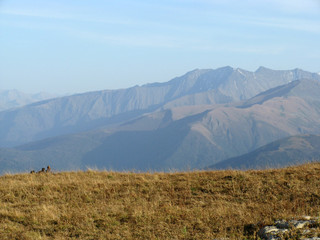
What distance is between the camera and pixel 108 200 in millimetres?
14016

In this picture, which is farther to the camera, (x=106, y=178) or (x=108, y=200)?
(x=106, y=178)

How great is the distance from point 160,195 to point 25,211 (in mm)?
4980

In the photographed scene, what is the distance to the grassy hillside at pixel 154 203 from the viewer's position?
10812 mm

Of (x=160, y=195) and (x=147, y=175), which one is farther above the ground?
(x=147, y=175)

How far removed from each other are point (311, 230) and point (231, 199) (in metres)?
4.47

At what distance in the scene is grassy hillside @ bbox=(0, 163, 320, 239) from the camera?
1081 centimetres

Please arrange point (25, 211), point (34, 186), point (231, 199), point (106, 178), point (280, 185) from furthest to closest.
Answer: point (106, 178) → point (34, 186) → point (280, 185) → point (231, 199) → point (25, 211)

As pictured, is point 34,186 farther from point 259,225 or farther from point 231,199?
point 259,225

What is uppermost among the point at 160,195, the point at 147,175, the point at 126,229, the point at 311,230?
the point at 147,175

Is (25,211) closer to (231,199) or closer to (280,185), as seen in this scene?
(231,199)

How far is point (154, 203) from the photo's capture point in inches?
518

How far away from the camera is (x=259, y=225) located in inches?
416

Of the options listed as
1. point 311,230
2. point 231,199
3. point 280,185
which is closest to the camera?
point 311,230

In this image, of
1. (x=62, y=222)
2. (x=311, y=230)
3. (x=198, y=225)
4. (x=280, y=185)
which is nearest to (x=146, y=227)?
(x=198, y=225)
